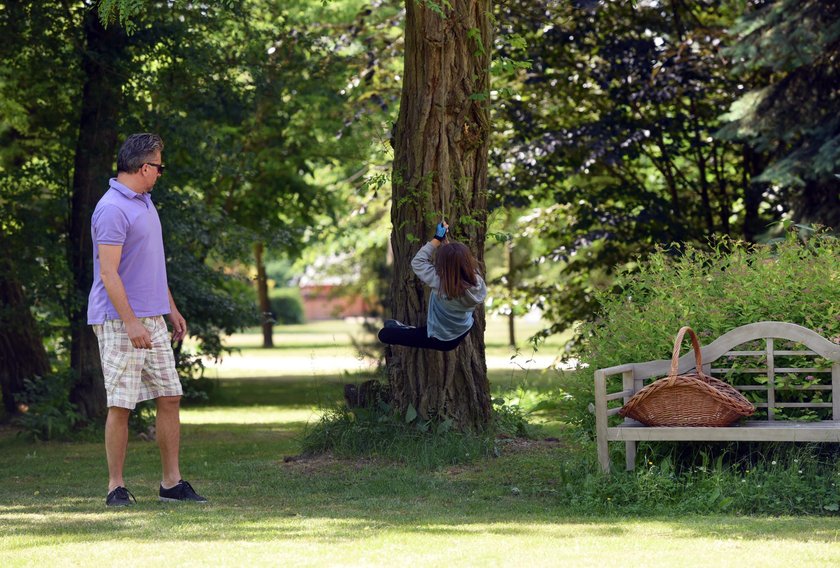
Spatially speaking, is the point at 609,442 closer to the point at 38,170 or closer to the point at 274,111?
the point at 38,170

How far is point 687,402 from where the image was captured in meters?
6.98

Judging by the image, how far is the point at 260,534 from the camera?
6.18 meters

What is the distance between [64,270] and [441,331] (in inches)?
222

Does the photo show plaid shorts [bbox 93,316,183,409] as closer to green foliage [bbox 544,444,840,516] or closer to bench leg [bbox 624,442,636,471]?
green foliage [bbox 544,444,840,516]

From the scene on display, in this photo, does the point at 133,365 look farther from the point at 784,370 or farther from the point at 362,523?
the point at 784,370

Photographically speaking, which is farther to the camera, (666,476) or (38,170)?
(38,170)

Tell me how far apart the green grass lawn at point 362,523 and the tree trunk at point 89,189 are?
2787 millimetres

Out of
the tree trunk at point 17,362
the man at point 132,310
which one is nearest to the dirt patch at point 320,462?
the man at point 132,310

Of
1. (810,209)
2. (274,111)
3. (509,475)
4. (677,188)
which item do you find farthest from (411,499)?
(274,111)

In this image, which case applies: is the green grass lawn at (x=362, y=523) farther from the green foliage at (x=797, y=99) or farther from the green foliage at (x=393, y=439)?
the green foliage at (x=797, y=99)

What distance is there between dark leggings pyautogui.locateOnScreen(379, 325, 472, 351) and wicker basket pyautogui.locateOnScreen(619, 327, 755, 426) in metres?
1.87

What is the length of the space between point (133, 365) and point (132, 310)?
13.2 inches

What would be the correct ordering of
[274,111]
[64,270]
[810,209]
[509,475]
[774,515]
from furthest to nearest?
[274,111], [810,209], [64,270], [509,475], [774,515]

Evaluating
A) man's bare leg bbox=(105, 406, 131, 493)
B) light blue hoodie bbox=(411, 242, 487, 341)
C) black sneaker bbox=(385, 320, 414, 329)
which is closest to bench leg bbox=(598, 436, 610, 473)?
light blue hoodie bbox=(411, 242, 487, 341)
